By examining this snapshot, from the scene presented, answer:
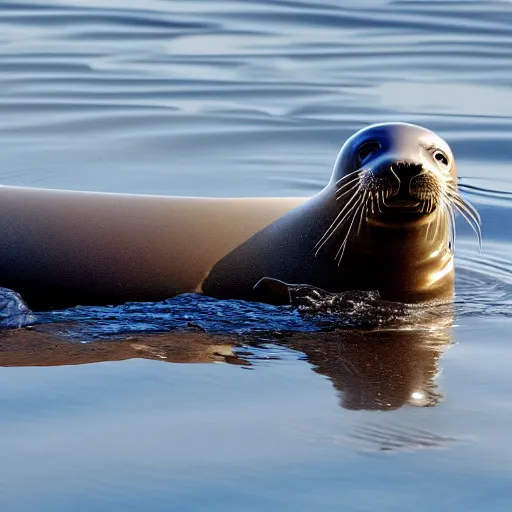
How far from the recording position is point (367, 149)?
17.1ft

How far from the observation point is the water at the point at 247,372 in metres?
3.12

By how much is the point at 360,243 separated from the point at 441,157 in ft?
1.53

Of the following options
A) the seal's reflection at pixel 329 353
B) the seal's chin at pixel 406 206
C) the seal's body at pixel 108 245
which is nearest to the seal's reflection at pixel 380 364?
the seal's reflection at pixel 329 353

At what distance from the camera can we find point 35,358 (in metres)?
4.20

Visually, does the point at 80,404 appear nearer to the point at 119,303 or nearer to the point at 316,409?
the point at 316,409

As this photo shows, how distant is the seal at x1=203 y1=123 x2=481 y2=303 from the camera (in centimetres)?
511

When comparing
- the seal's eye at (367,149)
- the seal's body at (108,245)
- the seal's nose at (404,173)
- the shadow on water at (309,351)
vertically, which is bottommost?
the shadow on water at (309,351)

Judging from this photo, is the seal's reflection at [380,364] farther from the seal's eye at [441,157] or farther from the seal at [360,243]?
the seal's eye at [441,157]

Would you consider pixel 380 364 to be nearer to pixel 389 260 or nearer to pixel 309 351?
pixel 309 351

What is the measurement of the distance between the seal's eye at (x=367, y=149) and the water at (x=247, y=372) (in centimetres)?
66

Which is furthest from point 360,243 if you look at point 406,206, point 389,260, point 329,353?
point 329,353

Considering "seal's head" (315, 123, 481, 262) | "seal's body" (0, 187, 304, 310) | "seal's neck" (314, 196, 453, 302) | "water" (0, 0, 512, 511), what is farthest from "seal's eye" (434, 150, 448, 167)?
"seal's body" (0, 187, 304, 310)

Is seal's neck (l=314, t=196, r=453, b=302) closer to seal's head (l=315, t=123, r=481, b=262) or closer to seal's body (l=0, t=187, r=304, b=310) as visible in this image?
seal's head (l=315, t=123, r=481, b=262)

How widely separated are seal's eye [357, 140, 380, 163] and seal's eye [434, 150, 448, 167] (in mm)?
231
